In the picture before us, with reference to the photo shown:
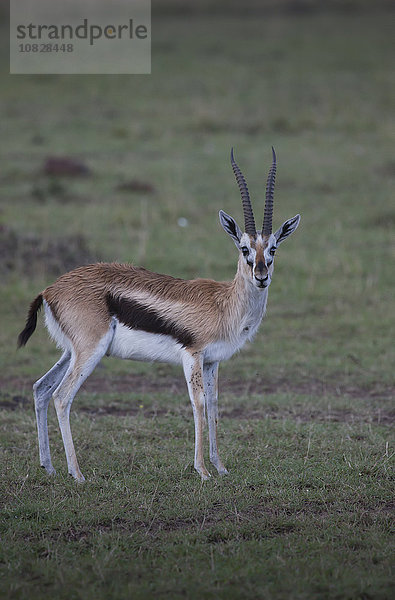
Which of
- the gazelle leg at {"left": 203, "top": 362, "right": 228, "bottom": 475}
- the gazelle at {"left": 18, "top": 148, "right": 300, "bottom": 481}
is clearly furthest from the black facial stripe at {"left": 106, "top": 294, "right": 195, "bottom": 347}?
the gazelle leg at {"left": 203, "top": 362, "right": 228, "bottom": 475}

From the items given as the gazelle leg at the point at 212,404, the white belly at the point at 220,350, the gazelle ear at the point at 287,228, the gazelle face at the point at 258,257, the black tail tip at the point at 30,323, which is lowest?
the gazelle leg at the point at 212,404

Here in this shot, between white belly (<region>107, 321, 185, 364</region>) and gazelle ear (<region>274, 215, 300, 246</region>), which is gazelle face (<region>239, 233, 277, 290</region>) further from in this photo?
white belly (<region>107, 321, 185, 364</region>)

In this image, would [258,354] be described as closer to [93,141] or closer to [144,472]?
[144,472]

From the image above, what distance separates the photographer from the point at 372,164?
1717 centimetres

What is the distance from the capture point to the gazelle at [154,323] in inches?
247

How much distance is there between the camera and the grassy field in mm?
4801

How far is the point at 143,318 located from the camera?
6383 mm

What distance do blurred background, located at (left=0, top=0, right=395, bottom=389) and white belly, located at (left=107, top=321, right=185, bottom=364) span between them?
2.79 meters

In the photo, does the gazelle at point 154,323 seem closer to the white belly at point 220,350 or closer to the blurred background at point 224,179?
the white belly at point 220,350

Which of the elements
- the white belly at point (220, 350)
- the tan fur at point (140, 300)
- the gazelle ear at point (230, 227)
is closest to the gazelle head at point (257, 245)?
the gazelle ear at point (230, 227)

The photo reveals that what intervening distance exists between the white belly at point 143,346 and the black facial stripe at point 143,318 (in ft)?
0.14

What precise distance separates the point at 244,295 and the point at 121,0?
34.6 meters

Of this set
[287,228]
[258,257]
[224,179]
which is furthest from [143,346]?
[224,179]

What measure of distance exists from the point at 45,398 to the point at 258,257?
212 centimetres
